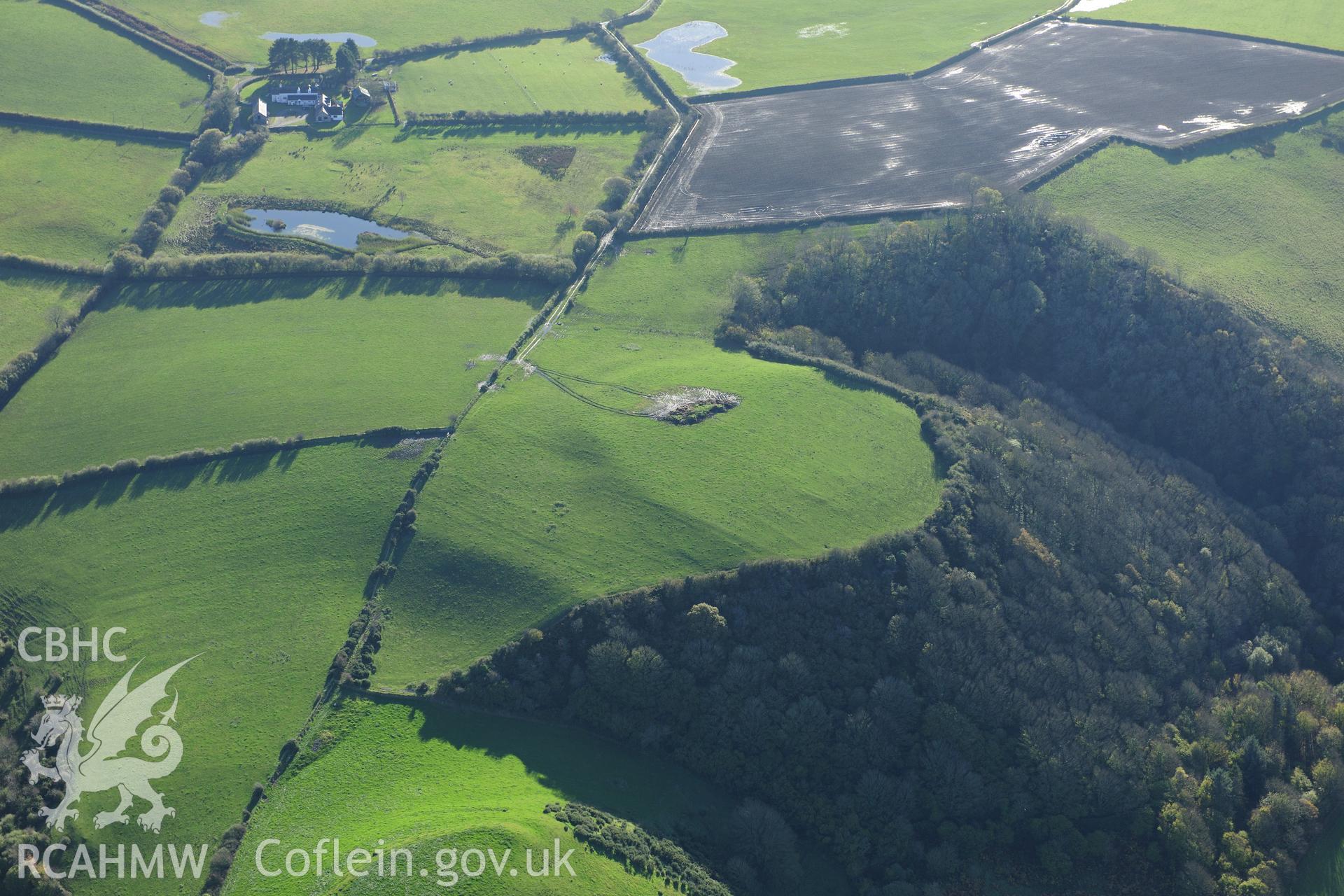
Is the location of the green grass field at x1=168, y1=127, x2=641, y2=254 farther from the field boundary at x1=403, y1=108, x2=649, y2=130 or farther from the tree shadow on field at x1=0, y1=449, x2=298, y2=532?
the tree shadow on field at x1=0, y1=449, x2=298, y2=532

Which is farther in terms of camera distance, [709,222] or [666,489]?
[709,222]

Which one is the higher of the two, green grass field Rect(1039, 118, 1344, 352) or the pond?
the pond

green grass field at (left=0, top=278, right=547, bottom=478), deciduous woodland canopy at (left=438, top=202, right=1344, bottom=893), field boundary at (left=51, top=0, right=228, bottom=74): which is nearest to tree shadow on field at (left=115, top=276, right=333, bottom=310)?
green grass field at (left=0, top=278, right=547, bottom=478)

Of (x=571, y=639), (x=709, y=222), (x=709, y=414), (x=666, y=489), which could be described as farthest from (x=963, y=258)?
(x=571, y=639)

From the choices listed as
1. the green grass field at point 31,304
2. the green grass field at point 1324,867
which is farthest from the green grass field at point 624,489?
the green grass field at point 31,304

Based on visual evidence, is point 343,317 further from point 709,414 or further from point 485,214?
point 709,414

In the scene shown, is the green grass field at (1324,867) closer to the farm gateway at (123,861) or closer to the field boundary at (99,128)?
the farm gateway at (123,861)

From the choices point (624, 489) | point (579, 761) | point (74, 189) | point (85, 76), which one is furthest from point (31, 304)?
point (579, 761)
